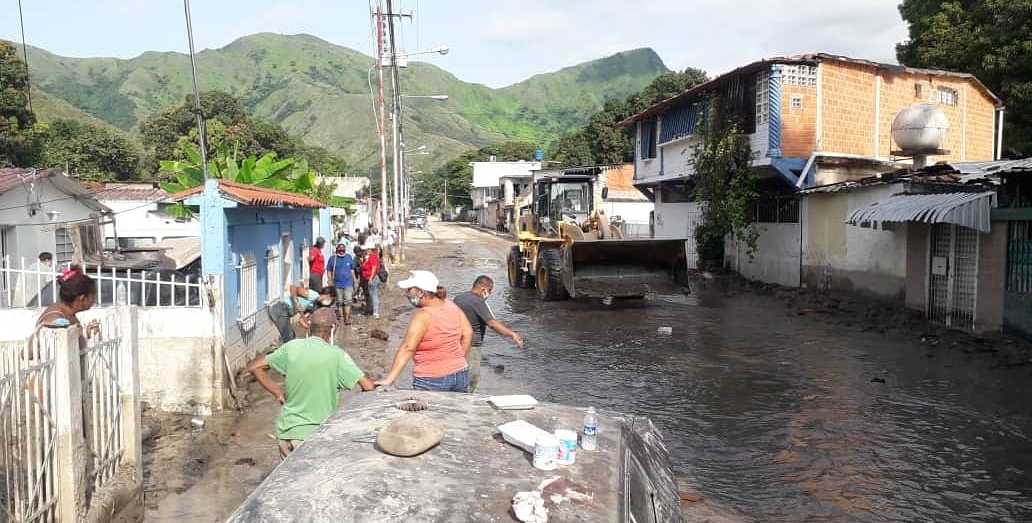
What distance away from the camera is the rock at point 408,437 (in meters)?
2.78

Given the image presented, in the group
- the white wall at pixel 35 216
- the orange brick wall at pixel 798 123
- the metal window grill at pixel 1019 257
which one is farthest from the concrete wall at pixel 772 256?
the white wall at pixel 35 216

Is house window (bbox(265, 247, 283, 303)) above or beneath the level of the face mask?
beneath

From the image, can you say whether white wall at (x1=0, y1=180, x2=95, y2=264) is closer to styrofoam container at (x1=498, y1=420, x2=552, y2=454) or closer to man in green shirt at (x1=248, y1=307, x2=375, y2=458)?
man in green shirt at (x1=248, y1=307, x2=375, y2=458)

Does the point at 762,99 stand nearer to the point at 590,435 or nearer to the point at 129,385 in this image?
the point at 129,385

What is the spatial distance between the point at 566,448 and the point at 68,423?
324 centimetres

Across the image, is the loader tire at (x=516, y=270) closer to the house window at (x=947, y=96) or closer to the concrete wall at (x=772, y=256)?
the concrete wall at (x=772, y=256)

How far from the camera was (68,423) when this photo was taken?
14.7 feet

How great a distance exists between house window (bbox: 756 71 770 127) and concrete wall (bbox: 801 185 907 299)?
2.24m

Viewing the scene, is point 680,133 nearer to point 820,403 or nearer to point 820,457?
point 820,403

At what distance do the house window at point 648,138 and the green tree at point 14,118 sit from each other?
72.9 ft

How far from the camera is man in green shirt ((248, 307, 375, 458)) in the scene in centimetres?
456

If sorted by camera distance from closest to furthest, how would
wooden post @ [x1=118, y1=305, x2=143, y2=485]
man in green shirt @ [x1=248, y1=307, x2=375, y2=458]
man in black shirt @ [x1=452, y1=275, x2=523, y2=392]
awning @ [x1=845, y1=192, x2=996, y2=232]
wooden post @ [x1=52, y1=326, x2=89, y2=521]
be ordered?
wooden post @ [x1=52, y1=326, x2=89, y2=521] < man in green shirt @ [x1=248, y1=307, x2=375, y2=458] < wooden post @ [x1=118, y1=305, x2=143, y2=485] < man in black shirt @ [x1=452, y1=275, x2=523, y2=392] < awning @ [x1=845, y1=192, x2=996, y2=232]

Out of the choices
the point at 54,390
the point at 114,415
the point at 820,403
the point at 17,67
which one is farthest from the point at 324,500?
the point at 17,67

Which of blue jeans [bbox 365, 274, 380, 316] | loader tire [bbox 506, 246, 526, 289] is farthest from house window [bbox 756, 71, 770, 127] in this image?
blue jeans [bbox 365, 274, 380, 316]
